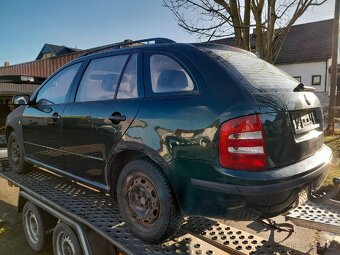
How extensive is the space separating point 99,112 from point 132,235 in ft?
3.78

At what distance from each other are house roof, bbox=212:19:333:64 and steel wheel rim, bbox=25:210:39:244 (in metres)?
24.3

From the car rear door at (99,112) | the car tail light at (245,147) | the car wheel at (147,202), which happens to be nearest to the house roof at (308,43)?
the car rear door at (99,112)

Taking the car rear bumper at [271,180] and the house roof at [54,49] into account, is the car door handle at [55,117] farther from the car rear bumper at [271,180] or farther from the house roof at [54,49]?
the house roof at [54,49]

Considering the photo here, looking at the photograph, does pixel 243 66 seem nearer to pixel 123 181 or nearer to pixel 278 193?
pixel 278 193

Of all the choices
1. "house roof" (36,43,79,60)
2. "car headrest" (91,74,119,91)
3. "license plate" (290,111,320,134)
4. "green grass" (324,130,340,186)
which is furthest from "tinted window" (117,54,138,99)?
"house roof" (36,43,79,60)

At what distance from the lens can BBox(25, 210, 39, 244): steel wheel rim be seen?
3910mm

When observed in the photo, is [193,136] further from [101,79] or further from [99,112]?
[101,79]

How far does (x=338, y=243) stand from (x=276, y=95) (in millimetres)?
1353

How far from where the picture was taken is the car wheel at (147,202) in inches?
95.7

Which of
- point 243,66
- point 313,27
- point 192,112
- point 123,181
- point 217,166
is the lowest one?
point 123,181

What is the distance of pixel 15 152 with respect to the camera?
497 cm

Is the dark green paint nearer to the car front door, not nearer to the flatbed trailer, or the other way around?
the flatbed trailer

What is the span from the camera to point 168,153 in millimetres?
2389

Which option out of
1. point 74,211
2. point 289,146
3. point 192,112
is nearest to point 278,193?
point 289,146
